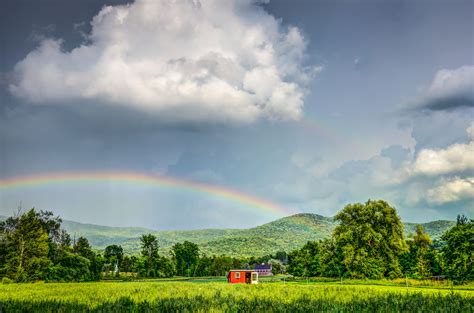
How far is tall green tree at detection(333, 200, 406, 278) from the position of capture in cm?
6900

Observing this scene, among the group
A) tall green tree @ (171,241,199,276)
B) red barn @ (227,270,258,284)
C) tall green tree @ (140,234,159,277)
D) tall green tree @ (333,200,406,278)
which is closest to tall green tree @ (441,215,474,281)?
tall green tree @ (333,200,406,278)

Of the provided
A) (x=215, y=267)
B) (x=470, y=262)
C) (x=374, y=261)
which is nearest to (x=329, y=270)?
(x=374, y=261)

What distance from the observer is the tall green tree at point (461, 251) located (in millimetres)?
47156

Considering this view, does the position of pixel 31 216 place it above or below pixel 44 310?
above

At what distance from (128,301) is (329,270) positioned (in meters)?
64.5

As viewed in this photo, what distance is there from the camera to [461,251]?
4797 centimetres

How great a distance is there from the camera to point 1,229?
88812 mm

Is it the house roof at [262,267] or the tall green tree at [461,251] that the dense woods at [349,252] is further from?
the house roof at [262,267]

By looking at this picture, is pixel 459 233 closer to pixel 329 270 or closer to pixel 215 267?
pixel 329 270

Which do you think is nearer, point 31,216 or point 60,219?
point 31,216

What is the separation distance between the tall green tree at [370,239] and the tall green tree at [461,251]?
66.4ft

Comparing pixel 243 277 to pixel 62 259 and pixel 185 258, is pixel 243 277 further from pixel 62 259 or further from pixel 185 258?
pixel 185 258

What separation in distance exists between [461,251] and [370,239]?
2326 cm

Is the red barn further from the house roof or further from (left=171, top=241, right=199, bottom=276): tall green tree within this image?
the house roof
